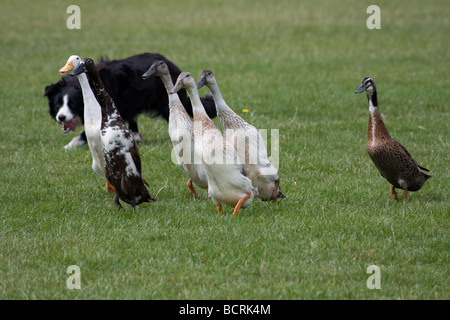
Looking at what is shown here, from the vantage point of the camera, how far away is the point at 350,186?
670 cm

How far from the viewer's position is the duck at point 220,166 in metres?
5.50

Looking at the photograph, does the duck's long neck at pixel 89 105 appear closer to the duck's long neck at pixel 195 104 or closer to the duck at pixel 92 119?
the duck at pixel 92 119

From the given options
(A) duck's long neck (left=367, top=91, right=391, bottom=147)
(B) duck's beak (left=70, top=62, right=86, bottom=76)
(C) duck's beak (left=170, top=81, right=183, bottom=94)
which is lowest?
(A) duck's long neck (left=367, top=91, right=391, bottom=147)

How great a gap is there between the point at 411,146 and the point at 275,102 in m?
2.76

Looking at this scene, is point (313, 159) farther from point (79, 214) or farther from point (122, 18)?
point (122, 18)

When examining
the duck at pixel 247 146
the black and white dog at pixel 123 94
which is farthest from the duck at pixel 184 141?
the black and white dog at pixel 123 94

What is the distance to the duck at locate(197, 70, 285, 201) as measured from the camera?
588 centimetres

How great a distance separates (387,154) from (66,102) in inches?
169

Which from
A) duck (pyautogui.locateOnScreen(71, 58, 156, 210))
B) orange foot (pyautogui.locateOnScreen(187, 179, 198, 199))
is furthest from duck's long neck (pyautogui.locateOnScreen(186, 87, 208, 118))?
orange foot (pyautogui.locateOnScreen(187, 179, 198, 199))

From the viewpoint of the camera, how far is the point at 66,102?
8.41 m

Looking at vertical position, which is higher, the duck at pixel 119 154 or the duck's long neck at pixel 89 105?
the duck's long neck at pixel 89 105

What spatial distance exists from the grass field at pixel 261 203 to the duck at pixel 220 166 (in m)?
0.20

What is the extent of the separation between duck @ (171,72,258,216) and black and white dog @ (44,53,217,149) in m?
2.64

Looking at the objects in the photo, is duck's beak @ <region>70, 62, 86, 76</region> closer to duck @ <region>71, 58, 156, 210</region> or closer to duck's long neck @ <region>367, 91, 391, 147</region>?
duck @ <region>71, 58, 156, 210</region>
